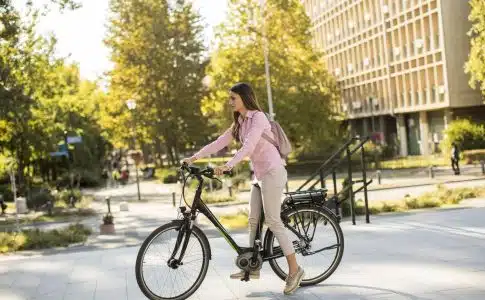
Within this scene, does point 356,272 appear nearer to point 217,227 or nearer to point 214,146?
point 217,227

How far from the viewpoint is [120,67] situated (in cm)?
6319

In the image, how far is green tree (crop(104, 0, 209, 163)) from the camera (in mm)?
61312

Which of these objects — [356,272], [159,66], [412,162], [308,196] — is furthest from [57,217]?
[159,66]

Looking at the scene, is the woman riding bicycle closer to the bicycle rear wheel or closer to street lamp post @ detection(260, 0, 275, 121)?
the bicycle rear wheel

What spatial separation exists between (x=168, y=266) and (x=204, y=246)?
0.36 m

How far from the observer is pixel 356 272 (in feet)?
25.0

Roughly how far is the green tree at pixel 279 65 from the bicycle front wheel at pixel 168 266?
1680 inches

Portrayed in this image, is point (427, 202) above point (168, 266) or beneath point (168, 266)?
beneath

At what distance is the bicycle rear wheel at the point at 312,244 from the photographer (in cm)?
710

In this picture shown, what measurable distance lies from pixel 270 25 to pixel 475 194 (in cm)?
3209

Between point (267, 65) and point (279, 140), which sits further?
point (267, 65)

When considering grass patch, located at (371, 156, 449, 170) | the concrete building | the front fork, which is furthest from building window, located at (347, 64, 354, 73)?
the front fork

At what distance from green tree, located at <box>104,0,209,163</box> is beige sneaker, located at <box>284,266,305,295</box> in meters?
54.8

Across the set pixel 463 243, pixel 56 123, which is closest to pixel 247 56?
pixel 56 123
